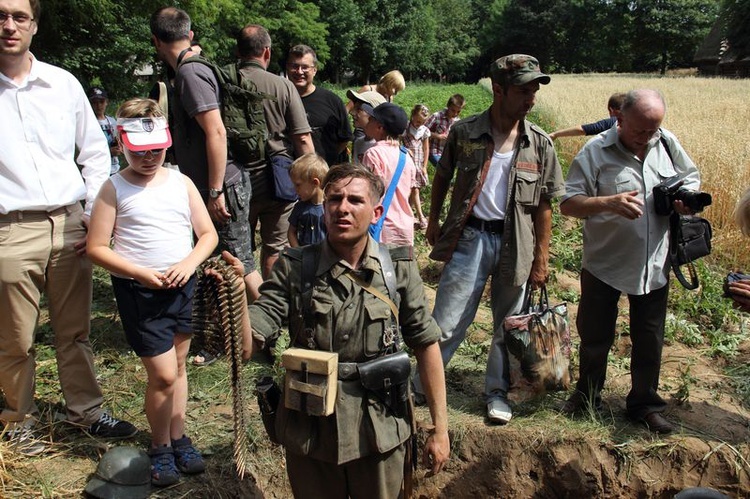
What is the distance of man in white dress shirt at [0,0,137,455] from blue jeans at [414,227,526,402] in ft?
6.54

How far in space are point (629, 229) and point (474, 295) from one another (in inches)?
39.3

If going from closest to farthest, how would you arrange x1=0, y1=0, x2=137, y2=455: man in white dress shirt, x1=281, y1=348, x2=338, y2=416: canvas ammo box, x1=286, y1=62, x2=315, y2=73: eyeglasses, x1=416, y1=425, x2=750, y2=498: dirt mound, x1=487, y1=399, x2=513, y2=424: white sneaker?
x1=281, y1=348, x2=338, y2=416: canvas ammo box → x1=0, y1=0, x2=137, y2=455: man in white dress shirt → x1=416, y1=425, x2=750, y2=498: dirt mound → x1=487, y1=399, x2=513, y2=424: white sneaker → x1=286, y1=62, x2=315, y2=73: eyeglasses

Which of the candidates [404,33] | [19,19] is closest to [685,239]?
[19,19]

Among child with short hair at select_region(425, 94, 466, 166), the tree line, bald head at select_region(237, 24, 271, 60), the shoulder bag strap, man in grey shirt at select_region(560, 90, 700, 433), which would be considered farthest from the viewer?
the tree line

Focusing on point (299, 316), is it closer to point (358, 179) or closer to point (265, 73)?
point (358, 179)

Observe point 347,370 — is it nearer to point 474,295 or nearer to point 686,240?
point 474,295

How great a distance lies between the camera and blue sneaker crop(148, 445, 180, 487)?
326 centimetres

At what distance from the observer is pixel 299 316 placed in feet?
8.07

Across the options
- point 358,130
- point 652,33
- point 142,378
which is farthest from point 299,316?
point 652,33

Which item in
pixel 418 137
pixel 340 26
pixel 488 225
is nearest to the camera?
pixel 488 225

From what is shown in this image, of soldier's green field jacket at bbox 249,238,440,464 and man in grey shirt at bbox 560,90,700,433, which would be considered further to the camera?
man in grey shirt at bbox 560,90,700,433

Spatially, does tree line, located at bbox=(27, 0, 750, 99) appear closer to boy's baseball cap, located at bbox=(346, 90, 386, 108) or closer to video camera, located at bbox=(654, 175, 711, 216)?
boy's baseball cap, located at bbox=(346, 90, 386, 108)

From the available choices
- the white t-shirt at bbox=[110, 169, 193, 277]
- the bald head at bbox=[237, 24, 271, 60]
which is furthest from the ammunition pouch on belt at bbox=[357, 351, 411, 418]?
the bald head at bbox=[237, 24, 271, 60]

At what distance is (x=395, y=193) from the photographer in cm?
462
